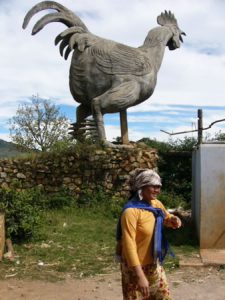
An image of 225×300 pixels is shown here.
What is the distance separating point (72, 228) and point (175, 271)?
10.6 ft

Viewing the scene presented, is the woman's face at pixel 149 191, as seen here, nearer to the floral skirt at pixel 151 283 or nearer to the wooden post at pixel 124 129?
the floral skirt at pixel 151 283

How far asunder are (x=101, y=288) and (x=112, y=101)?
6.64m

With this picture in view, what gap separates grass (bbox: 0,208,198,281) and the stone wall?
148 centimetres

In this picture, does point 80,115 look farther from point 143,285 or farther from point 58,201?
point 143,285

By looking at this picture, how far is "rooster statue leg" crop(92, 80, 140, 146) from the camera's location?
37.5ft

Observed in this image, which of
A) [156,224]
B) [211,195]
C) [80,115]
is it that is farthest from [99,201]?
[156,224]

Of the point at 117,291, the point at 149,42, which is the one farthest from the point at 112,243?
the point at 149,42

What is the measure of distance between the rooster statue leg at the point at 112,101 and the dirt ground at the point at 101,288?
237 inches

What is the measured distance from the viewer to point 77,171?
11477mm

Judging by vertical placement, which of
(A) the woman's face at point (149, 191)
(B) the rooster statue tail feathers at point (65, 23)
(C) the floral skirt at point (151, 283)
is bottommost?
(C) the floral skirt at point (151, 283)

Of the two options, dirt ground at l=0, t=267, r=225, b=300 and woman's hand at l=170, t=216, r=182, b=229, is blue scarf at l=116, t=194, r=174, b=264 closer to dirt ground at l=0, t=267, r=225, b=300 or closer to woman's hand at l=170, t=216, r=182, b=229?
woman's hand at l=170, t=216, r=182, b=229

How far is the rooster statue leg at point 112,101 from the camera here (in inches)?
450

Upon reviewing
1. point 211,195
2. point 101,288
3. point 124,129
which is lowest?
point 101,288

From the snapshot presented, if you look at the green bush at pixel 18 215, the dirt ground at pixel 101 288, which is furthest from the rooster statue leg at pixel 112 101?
the dirt ground at pixel 101 288
